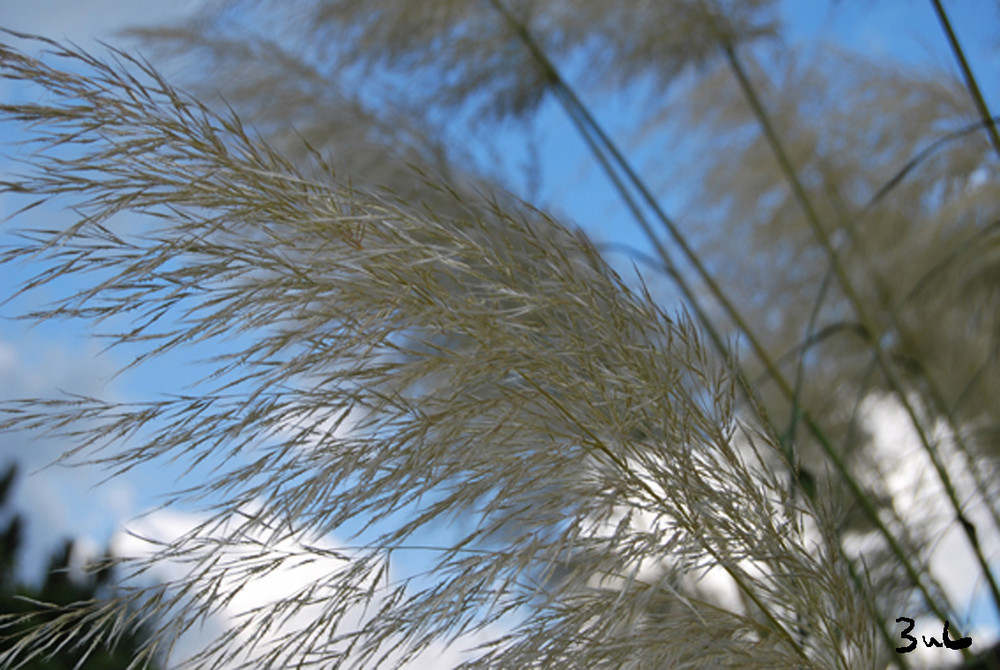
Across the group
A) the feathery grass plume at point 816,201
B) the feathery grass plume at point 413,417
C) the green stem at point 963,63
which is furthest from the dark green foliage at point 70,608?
the green stem at point 963,63

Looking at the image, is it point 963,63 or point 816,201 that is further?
point 816,201

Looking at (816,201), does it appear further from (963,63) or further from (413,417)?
(413,417)

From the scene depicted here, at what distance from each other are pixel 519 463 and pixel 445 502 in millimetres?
79

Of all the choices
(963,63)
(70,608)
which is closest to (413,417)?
(70,608)

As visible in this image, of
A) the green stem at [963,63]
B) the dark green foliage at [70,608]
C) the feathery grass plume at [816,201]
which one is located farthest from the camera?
the feathery grass plume at [816,201]

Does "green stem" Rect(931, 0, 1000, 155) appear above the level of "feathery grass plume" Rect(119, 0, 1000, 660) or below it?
below

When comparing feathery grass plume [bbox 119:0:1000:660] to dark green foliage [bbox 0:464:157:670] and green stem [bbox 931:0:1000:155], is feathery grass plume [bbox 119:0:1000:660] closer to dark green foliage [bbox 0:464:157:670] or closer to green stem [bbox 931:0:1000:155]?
green stem [bbox 931:0:1000:155]

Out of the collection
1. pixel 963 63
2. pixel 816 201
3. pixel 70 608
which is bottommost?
pixel 70 608

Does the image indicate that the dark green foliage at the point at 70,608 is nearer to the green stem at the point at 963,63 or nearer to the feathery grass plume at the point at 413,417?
the feathery grass plume at the point at 413,417

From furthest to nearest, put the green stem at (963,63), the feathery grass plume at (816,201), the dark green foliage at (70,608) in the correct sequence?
1. the feathery grass plume at (816,201)
2. the green stem at (963,63)
3. the dark green foliage at (70,608)

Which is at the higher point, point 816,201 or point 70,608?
point 816,201

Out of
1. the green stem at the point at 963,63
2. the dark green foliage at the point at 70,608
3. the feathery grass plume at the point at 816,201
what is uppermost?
the feathery grass plume at the point at 816,201

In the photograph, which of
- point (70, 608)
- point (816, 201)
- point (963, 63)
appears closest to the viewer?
point (70, 608)

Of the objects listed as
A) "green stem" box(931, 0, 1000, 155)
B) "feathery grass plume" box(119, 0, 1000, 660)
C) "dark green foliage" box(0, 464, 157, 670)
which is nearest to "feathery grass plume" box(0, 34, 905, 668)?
"dark green foliage" box(0, 464, 157, 670)
